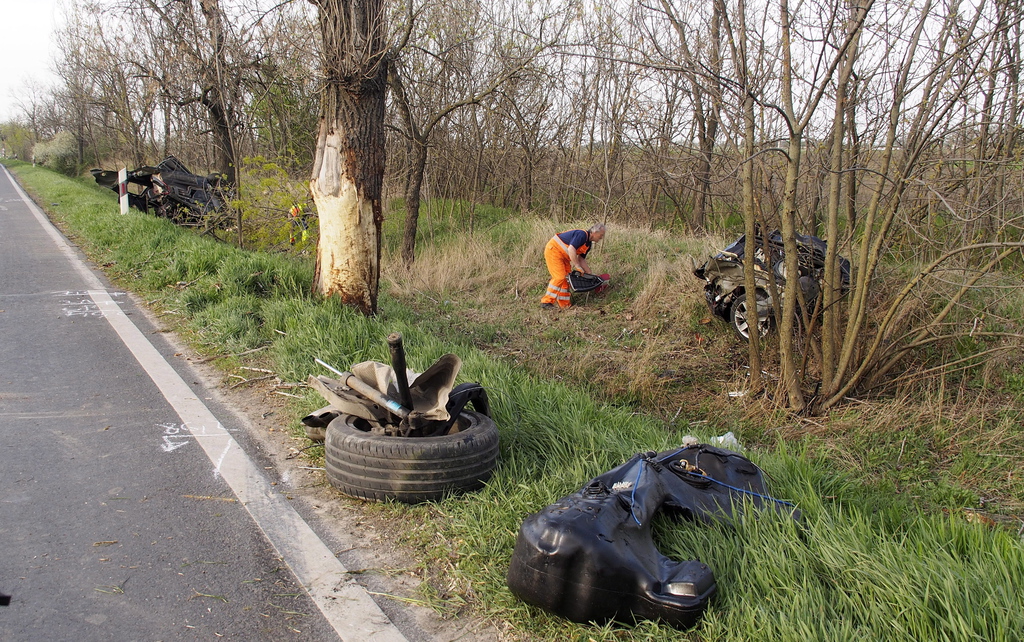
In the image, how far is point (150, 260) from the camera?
990 centimetres

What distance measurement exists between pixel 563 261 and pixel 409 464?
23.5 ft

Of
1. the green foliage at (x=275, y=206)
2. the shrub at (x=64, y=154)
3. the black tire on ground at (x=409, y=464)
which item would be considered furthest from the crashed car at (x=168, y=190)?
the shrub at (x=64, y=154)

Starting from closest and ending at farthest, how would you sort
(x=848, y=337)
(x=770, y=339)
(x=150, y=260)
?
(x=848, y=337)
(x=770, y=339)
(x=150, y=260)

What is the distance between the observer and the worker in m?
10.3

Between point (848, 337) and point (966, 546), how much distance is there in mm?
3660

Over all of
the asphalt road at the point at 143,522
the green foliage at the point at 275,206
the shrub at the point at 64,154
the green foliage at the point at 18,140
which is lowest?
the asphalt road at the point at 143,522

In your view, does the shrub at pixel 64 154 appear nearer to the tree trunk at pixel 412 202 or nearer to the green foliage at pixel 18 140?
the green foliage at pixel 18 140

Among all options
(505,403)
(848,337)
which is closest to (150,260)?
(505,403)

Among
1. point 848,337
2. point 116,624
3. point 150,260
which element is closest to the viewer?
point 116,624

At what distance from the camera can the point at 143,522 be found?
3400mm

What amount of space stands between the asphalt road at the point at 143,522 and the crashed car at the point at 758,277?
5312 mm

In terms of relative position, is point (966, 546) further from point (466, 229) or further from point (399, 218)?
point (399, 218)

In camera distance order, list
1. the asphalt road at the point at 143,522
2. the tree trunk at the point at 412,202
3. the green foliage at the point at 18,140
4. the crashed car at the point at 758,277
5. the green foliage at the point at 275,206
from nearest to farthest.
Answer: the asphalt road at the point at 143,522 → the crashed car at the point at 758,277 → the green foliage at the point at 275,206 → the tree trunk at the point at 412,202 → the green foliage at the point at 18,140

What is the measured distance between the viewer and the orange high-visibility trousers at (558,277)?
10.3 metres
